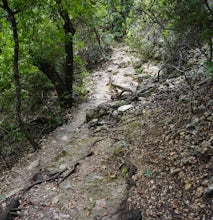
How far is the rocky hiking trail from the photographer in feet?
10.5

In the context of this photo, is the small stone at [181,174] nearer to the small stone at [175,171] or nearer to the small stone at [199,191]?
the small stone at [175,171]

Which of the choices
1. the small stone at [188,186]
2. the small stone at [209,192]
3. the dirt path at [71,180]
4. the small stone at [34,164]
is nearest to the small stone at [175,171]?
the small stone at [188,186]

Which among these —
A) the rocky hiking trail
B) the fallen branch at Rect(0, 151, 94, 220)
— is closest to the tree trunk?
the rocky hiking trail

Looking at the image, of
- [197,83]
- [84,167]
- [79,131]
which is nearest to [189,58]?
[197,83]

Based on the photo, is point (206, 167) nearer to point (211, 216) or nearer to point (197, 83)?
point (211, 216)

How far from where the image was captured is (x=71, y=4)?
6.07m

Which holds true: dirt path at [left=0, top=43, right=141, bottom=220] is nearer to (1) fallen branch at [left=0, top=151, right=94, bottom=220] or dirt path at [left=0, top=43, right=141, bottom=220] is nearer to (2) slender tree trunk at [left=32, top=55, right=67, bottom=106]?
(1) fallen branch at [left=0, top=151, right=94, bottom=220]

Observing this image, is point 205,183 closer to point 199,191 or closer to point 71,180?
point 199,191

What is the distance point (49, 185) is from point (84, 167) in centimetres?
76


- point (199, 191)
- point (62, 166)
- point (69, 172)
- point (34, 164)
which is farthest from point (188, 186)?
point (34, 164)

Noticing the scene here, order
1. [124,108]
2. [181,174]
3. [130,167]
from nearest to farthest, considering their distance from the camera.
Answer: [181,174], [130,167], [124,108]

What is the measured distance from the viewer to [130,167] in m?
4.12

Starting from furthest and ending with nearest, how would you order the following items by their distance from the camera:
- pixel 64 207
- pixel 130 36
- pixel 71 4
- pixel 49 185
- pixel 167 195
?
pixel 130 36, pixel 71 4, pixel 49 185, pixel 64 207, pixel 167 195

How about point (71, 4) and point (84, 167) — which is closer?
point (84, 167)
